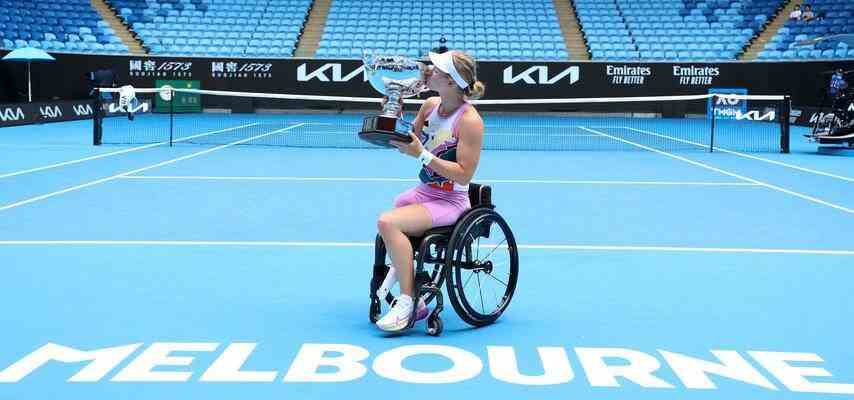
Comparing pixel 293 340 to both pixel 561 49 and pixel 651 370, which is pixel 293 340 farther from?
pixel 561 49

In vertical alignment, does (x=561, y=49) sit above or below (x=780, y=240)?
above

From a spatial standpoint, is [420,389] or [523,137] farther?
[523,137]

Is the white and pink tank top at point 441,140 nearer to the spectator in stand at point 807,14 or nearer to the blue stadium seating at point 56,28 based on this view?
the blue stadium seating at point 56,28

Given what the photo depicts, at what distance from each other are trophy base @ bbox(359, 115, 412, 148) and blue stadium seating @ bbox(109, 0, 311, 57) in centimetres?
2960

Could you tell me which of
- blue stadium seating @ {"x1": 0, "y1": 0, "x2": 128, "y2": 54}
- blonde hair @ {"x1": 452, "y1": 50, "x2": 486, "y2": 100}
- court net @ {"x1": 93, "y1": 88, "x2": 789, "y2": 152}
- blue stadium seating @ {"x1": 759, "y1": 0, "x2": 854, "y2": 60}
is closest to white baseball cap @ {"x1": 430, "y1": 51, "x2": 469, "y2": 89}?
blonde hair @ {"x1": 452, "y1": 50, "x2": 486, "y2": 100}

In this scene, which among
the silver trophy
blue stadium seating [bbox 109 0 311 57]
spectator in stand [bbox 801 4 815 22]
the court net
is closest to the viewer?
the silver trophy

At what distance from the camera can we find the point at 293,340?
16.4 feet

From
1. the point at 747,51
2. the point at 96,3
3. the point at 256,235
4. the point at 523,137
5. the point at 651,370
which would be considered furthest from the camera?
the point at 96,3

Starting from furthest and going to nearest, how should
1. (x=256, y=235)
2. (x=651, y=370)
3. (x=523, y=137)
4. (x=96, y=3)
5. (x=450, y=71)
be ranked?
(x=96, y=3), (x=523, y=137), (x=256, y=235), (x=450, y=71), (x=651, y=370)

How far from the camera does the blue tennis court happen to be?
171 inches

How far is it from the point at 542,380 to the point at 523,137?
19.7 metres

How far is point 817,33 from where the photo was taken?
33.4 m

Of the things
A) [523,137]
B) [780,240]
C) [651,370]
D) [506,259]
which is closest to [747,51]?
[523,137]

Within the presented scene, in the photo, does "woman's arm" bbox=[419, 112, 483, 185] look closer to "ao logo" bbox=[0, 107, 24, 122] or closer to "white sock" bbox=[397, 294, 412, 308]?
"white sock" bbox=[397, 294, 412, 308]
